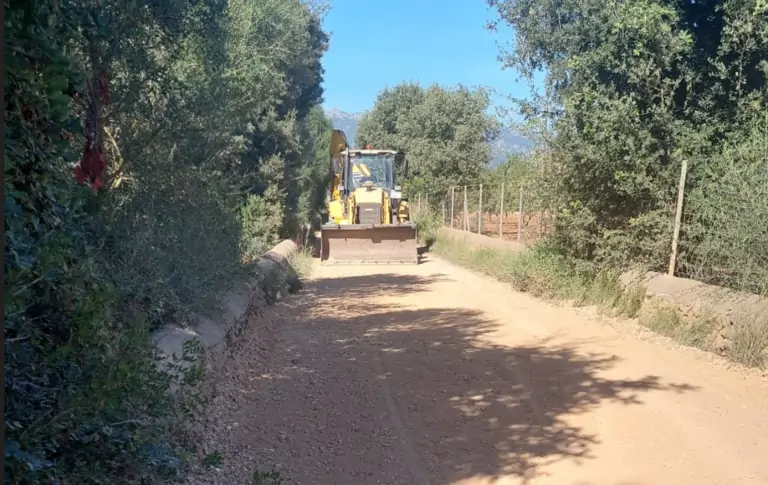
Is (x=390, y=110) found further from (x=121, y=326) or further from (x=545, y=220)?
(x=121, y=326)

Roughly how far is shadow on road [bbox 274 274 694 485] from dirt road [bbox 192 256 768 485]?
20 millimetres

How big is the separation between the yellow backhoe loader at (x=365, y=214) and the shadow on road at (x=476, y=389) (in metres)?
8.27

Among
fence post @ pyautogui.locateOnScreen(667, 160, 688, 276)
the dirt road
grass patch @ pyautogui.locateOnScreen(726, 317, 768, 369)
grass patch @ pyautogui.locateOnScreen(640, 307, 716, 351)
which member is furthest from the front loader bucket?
grass patch @ pyautogui.locateOnScreen(726, 317, 768, 369)

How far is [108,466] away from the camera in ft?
10.4

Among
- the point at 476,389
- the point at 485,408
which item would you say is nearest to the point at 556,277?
the point at 476,389

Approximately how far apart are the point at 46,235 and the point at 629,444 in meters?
4.29

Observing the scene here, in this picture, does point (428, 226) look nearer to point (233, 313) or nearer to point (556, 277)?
point (556, 277)

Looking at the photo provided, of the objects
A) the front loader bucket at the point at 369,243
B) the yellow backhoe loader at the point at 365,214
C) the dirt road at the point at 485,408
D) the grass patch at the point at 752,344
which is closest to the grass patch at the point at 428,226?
the yellow backhoe loader at the point at 365,214

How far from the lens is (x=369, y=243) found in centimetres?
1912

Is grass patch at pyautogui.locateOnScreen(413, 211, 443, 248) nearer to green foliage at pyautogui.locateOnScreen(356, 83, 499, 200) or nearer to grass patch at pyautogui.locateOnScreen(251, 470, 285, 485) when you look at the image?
green foliage at pyautogui.locateOnScreen(356, 83, 499, 200)

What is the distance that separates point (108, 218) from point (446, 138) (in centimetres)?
2785

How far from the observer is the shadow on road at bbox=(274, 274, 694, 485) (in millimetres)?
4980

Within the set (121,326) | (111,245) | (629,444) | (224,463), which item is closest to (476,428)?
(629,444)

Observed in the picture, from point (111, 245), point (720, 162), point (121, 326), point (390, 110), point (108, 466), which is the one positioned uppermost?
point (390, 110)
